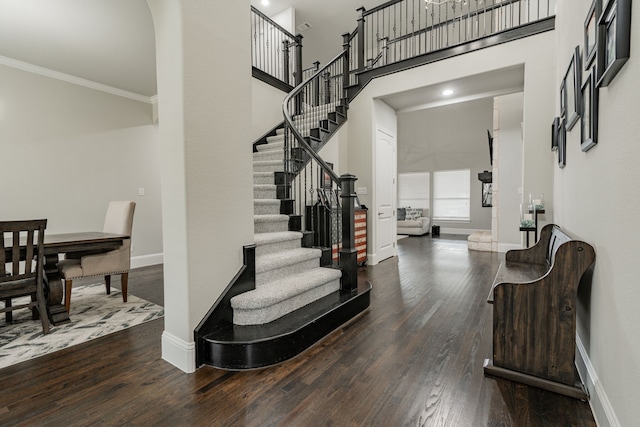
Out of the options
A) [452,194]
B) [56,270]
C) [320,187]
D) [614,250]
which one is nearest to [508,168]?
[452,194]

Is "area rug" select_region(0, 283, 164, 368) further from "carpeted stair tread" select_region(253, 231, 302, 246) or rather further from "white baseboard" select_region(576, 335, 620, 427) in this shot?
"white baseboard" select_region(576, 335, 620, 427)

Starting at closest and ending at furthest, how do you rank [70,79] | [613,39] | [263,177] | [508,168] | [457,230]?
[613,39], [263,177], [70,79], [508,168], [457,230]

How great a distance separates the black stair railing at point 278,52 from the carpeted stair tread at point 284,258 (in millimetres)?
3876

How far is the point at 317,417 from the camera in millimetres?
1452

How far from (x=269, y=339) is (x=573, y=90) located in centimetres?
274

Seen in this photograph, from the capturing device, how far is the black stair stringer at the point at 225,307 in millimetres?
1919

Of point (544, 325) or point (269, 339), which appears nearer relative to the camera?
point (544, 325)

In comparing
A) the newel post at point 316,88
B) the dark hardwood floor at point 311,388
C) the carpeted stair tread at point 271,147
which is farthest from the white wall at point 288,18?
the dark hardwood floor at point 311,388

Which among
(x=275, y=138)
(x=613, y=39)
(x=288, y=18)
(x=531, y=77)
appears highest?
(x=288, y=18)

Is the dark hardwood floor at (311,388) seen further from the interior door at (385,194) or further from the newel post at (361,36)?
the newel post at (361,36)

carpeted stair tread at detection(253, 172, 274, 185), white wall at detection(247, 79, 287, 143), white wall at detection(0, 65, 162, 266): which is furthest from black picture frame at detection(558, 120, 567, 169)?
white wall at detection(0, 65, 162, 266)

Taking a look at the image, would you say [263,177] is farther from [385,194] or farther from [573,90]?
[573,90]

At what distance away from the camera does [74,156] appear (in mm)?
4461

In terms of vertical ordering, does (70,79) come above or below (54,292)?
above
